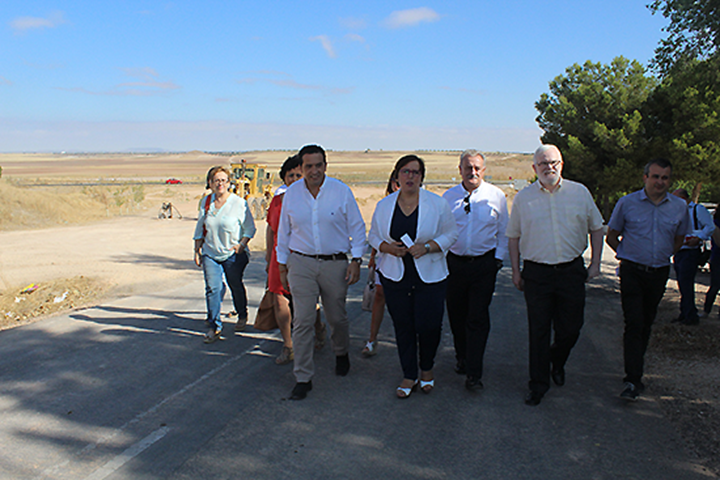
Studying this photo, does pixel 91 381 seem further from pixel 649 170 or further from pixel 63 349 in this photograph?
pixel 649 170

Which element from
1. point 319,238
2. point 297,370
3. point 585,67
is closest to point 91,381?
point 297,370

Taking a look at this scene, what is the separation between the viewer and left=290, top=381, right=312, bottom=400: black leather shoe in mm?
4695

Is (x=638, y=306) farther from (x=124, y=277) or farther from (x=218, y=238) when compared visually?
(x=124, y=277)

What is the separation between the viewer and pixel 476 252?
489 cm

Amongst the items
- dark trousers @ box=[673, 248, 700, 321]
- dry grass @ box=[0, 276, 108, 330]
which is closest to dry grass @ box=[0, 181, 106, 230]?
dry grass @ box=[0, 276, 108, 330]

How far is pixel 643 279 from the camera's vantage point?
4.87m

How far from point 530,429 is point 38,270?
34.8 ft

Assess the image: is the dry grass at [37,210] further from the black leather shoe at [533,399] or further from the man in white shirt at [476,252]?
the black leather shoe at [533,399]

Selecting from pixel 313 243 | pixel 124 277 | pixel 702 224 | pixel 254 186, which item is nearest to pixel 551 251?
pixel 313 243

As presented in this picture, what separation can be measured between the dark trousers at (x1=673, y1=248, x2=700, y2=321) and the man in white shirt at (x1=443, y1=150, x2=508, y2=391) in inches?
145

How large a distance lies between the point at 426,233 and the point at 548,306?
1.19 meters

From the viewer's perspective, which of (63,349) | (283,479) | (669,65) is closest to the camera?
(283,479)

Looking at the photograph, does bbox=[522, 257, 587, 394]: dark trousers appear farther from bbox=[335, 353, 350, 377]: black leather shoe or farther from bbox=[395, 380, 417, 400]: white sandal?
bbox=[335, 353, 350, 377]: black leather shoe

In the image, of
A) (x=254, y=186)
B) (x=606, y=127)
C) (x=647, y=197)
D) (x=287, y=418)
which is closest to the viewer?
(x=287, y=418)
